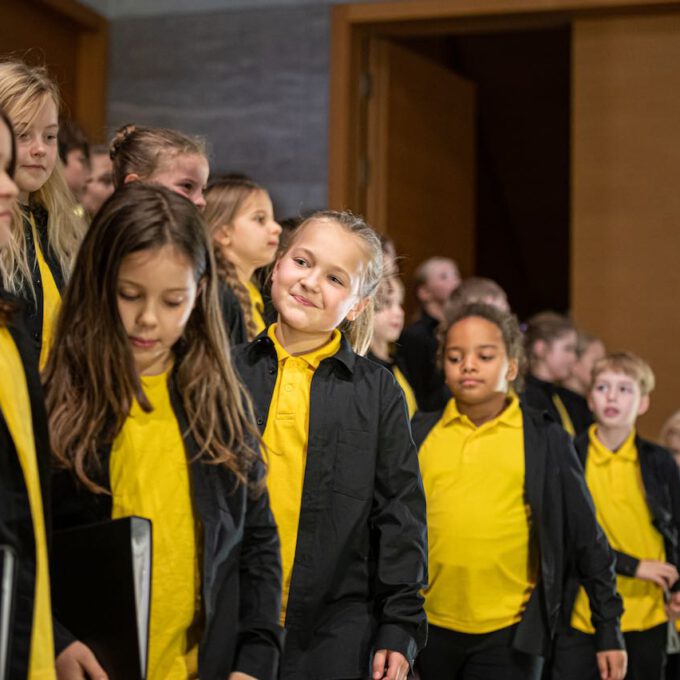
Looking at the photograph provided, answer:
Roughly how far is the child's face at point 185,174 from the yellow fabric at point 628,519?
1.64 m

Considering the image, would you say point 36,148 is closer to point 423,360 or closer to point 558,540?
point 558,540

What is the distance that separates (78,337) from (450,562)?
145 cm

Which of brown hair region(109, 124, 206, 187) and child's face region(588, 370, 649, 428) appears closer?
brown hair region(109, 124, 206, 187)

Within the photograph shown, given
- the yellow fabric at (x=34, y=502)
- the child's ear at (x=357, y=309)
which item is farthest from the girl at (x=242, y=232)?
the yellow fabric at (x=34, y=502)

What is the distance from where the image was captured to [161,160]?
2.47 meters

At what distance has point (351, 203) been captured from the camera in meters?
5.63

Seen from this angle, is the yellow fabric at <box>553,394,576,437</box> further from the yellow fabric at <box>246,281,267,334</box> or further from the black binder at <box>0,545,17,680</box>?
the black binder at <box>0,545,17,680</box>

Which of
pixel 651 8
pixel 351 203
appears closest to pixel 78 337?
pixel 351 203

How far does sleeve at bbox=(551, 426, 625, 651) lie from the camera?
2.76m

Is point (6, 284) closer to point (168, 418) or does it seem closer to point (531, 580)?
point (168, 418)

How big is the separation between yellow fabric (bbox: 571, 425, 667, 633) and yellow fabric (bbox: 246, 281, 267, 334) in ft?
4.03

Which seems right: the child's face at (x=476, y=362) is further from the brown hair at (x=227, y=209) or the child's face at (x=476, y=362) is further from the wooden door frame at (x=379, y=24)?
the wooden door frame at (x=379, y=24)

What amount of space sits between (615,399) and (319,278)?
6.16 ft

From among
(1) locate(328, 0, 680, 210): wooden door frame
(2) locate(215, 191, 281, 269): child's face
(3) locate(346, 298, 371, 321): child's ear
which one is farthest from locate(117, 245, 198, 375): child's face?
(1) locate(328, 0, 680, 210): wooden door frame
